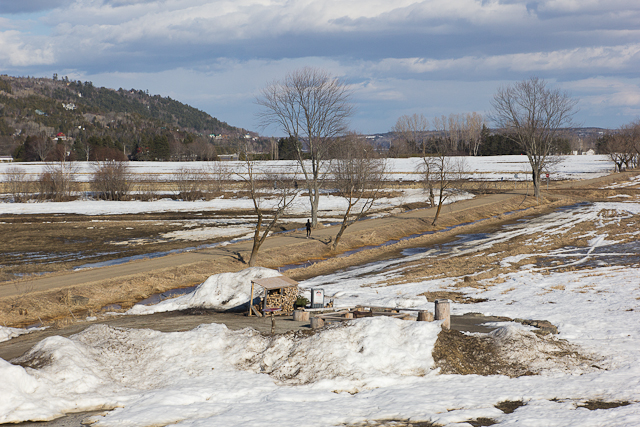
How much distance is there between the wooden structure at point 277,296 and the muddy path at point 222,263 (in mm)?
7889

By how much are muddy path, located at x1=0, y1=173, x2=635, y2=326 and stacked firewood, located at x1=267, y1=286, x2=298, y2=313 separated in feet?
27.7

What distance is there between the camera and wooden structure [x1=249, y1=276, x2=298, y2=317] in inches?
836

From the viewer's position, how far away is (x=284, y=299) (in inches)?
856

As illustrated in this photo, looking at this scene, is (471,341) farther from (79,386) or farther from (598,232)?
(598,232)

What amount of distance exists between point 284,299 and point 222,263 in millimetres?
12755

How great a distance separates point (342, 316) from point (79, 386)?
29.3 feet

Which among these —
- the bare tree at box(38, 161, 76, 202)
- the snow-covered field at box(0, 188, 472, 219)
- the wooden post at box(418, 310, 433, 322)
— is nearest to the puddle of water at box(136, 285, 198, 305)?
the wooden post at box(418, 310, 433, 322)

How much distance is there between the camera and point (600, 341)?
1684 cm

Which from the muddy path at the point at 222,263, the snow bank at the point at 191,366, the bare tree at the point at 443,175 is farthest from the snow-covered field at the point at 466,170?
the snow bank at the point at 191,366

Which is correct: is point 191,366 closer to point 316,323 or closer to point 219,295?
point 316,323

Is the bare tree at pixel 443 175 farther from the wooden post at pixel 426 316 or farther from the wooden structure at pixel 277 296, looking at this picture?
the wooden post at pixel 426 316

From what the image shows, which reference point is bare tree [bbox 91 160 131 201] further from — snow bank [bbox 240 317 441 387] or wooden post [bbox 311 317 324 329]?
snow bank [bbox 240 317 441 387]

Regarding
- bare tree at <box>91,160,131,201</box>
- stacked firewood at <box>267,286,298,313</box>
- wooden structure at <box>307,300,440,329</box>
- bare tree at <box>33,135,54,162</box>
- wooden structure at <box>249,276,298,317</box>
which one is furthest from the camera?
bare tree at <box>33,135,54,162</box>

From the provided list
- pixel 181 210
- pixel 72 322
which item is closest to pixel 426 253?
pixel 72 322
